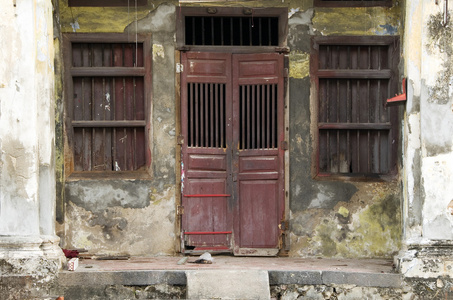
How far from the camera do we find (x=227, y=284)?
6867 mm

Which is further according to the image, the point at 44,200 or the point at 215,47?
the point at 215,47

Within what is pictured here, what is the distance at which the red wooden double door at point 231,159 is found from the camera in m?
8.26

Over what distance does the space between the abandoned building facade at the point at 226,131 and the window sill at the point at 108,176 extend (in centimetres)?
1

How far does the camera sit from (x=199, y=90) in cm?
831

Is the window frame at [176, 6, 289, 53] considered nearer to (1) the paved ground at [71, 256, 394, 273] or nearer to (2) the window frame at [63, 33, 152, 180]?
(2) the window frame at [63, 33, 152, 180]

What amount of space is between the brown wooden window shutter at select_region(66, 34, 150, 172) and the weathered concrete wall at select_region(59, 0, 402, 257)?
180 millimetres

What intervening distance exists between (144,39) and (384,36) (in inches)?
108

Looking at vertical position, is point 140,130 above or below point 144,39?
below

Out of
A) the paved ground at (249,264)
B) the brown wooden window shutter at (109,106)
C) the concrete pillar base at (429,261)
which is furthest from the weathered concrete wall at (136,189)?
the concrete pillar base at (429,261)

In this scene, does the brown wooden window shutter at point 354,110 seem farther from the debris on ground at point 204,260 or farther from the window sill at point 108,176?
the window sill at point 108,176

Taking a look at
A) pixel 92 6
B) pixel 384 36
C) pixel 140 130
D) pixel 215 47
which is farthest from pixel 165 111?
pixel 384 36

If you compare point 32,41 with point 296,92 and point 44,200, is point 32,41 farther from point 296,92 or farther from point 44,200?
point 296,92

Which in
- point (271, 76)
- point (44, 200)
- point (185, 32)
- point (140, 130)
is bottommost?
point (44, 200)

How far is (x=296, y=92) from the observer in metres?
8.29
